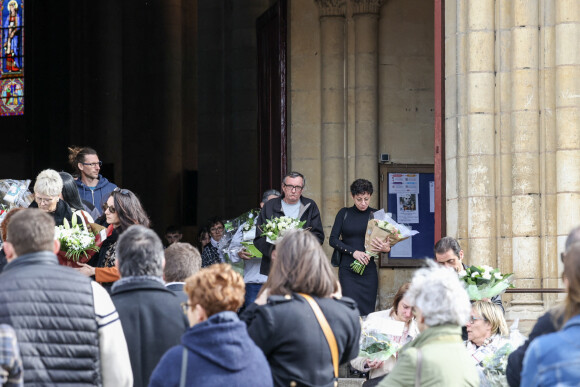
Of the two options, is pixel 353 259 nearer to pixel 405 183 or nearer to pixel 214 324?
pixel 405 183

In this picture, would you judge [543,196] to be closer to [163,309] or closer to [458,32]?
[458,32]

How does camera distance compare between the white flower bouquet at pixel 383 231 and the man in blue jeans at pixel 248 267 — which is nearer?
the white flower bouquet at pixel 383 231

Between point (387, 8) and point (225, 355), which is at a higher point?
point (387, 8)

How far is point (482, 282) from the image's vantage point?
771 cm

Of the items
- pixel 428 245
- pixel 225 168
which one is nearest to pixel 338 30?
pixel 428 245

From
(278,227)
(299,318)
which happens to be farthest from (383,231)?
(299,318)

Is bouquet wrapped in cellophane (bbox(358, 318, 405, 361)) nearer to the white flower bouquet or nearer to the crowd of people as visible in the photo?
the crowd of people

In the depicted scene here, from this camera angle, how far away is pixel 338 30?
13.0 meters

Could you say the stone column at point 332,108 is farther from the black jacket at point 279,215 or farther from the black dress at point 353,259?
the black jacket at point 279,215

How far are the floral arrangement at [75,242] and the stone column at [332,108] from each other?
18.4 feet

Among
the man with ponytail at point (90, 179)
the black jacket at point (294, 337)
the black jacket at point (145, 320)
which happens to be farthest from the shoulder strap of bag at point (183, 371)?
the man with ponytail at point (90, 179)

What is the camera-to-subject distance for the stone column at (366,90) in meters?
12.8

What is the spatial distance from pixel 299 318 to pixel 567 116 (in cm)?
479

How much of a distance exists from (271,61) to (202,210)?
7.30 m
